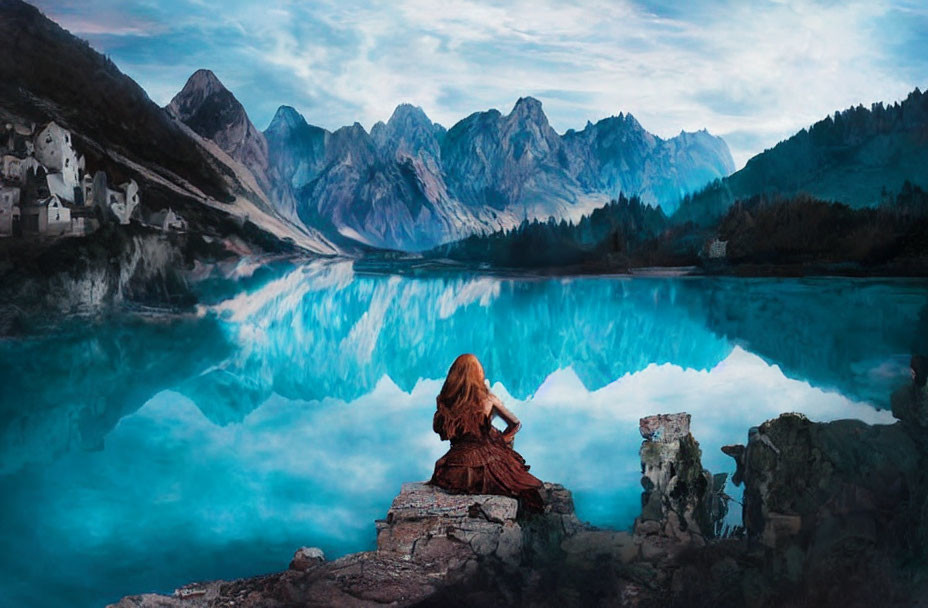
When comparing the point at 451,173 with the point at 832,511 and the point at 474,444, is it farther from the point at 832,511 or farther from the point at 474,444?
the point at 832,511

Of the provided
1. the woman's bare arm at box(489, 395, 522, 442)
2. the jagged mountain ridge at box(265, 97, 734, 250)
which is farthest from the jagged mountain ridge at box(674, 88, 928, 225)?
the woman's bare arm at box(489, 395, 522, 442)

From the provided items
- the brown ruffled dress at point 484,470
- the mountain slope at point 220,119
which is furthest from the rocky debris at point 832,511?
the mountain slope at point 220,119

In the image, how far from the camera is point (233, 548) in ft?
24.3

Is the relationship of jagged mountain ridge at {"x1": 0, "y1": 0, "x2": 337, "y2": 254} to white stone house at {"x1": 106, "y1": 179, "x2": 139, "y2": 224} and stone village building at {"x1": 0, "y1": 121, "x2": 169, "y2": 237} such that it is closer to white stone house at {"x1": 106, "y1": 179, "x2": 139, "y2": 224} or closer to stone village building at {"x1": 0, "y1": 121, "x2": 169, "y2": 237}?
white stone house at {"x1": 106, "y1": 179, "x2": 139, "y2": 224}

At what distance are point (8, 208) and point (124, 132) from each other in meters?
2.75

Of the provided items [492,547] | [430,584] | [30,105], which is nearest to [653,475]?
[492,547]

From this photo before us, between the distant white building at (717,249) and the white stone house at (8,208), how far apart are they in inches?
394

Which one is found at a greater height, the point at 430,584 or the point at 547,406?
the point at 547,406

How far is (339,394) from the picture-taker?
11844mm

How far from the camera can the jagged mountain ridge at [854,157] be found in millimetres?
10062

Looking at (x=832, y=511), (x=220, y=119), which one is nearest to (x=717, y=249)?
(x=832, y=511)

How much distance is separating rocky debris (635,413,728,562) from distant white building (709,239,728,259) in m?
6.44

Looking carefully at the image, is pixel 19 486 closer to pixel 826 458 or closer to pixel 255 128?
pixel 826 458

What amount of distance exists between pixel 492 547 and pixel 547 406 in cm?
617
